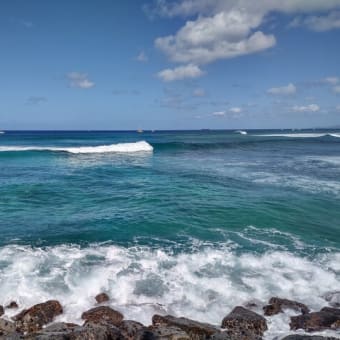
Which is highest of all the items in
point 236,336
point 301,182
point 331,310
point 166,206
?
point 301,182

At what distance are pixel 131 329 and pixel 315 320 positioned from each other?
434cm

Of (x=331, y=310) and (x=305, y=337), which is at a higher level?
(x=305, y=337)

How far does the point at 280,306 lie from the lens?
27.0 feet

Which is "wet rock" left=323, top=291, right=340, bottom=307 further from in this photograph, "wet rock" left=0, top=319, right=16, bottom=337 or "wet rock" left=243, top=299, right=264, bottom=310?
"wet rock" left=0, top=319, right=16, bottom=337

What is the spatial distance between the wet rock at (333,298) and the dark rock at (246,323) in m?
2.31

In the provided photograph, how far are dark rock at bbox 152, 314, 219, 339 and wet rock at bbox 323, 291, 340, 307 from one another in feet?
11.7

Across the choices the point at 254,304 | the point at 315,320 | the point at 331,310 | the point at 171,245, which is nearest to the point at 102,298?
the point at 171,245

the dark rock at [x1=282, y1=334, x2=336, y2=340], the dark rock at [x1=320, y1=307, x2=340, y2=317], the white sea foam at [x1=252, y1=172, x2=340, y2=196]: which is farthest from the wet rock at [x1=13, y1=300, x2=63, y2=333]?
the white sea foam at [x1=252, y1=172, x2=340, y2=196]

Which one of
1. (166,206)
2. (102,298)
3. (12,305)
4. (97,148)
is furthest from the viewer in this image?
(97,148)

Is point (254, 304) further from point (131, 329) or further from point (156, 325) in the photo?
point (131, 329)

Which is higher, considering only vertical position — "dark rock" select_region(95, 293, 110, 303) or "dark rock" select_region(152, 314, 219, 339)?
"dark rock" select_region(152, 314, 219, 339)

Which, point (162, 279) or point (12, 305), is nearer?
point (12, 305)

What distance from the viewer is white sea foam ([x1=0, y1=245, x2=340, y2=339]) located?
27.3 feet

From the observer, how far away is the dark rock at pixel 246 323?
23.5 ft
